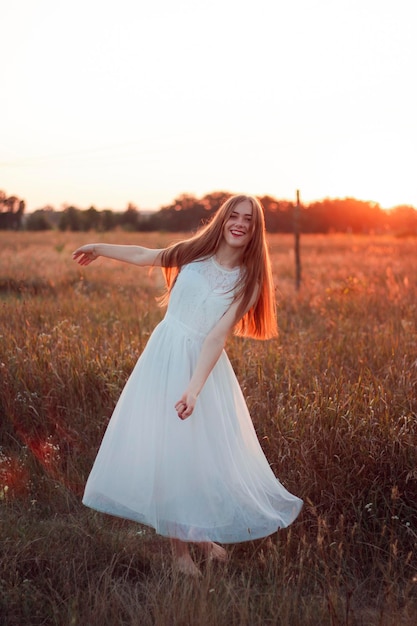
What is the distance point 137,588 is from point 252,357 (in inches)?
104

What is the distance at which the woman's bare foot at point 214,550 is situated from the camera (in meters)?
3.23

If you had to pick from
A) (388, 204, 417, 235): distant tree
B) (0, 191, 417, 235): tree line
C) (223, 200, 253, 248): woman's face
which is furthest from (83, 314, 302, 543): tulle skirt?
(0, 191, 417, 235): tree line

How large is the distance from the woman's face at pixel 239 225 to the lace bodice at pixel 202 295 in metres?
0.15

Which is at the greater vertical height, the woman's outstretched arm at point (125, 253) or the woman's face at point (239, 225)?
the woman's face at point (239, 225)

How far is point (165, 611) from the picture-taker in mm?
2602

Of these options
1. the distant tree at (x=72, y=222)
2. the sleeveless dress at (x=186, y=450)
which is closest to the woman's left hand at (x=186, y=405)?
the sleeveless dress at (x=186, y=450)

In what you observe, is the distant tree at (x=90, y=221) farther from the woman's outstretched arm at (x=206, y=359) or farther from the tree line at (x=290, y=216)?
the woman's outstretched arm at (x=206, y=359)

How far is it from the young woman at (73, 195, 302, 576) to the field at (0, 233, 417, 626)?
0.59 feet

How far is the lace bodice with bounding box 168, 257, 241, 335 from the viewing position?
128 inches

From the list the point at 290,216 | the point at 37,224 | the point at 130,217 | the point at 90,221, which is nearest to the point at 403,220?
the point at 290,216

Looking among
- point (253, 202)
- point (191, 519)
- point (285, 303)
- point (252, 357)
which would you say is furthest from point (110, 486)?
point (285, 303)

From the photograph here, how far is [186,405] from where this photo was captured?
2.92 metres

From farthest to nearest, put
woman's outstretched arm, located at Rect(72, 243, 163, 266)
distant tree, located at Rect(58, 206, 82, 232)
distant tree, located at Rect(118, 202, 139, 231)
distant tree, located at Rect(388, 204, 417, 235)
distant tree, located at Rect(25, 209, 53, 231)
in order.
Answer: distant tree, located at Rect(118, 202, 139, 231)
distant tree, located at Rect(388, 204, 417, 235)
distant tree, located at Rect(58, 206, 82, 232)
distant tree, located at Rect(25, 209, 53, 231)
woman's outstretched arm, located at Rect(72, 243, 163, 266)

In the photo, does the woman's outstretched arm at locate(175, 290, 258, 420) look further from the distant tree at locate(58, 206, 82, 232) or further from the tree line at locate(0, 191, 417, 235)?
the tree line at locate(0, 191, 417, 235)
